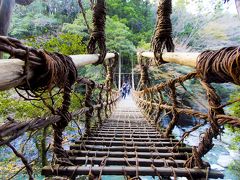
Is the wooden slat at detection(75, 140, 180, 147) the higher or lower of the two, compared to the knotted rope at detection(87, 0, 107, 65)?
lower

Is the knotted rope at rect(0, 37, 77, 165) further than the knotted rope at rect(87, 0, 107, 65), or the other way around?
Answer: the knotted rope at rect(87, 0, 107, 65)

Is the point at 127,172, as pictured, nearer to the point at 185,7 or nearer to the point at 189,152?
the point at 189,152

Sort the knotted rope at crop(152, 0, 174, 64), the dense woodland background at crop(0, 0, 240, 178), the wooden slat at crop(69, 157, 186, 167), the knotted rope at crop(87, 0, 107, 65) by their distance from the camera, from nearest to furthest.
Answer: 1. the wooden slat at crop(69, 157, 186, 167)
2. the knotted rope at crop(152, 0, 174, 64)
3. the knotted rope at crop(87, 0, 107, 65)
4. the dense woodland background at crop(0, 0, 240, 178)

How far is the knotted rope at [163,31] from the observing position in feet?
7.54

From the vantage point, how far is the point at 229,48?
85 centimetres

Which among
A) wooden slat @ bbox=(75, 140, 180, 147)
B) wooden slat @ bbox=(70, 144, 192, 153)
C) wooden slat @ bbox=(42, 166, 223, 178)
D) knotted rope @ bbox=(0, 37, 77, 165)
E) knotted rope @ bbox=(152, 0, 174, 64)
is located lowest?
wooden slat @ bbox=(75, 140, 180, 147)

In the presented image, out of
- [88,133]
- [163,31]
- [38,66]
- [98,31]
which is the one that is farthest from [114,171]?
[98,31]

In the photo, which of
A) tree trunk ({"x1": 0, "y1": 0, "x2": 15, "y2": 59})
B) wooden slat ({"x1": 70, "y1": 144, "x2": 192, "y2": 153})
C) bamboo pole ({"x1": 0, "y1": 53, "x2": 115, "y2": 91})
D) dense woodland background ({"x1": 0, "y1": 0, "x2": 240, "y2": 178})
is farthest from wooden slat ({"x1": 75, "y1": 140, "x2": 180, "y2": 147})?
dense woodland background ({"x1": 0, "y1": 0, "x2": 240, "y2": 178})

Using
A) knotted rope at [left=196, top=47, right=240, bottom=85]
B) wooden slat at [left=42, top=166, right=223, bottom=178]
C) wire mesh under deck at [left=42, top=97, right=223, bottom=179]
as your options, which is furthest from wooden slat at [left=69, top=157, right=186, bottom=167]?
knotted rope at [left=196, top=47, right=240, bottom=85]

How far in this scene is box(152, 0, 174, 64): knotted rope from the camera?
230 cm

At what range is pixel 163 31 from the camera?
2.30m

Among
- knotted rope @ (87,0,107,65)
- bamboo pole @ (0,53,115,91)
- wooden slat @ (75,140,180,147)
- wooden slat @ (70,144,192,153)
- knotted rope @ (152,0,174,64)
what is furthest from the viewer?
knotted rope @ (87,0,107,65)

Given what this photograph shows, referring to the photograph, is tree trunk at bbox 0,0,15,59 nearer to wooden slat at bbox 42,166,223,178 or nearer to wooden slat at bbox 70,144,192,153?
wooden slat at bbox 70,144,192,153

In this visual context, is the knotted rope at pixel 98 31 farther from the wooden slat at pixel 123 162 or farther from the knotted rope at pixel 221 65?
the knotted rope at pixel 221 65
